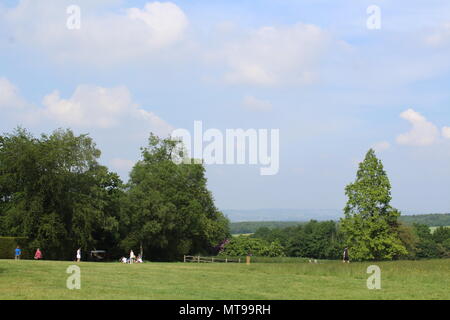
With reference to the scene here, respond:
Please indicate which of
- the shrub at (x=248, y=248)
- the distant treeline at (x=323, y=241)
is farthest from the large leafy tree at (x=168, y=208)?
the distant treeline at (x=323, y=241)

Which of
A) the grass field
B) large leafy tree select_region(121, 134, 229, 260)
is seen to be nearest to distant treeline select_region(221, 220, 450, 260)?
large leafy tree select_region(121, 134, 229, 260)

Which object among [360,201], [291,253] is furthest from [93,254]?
[291,253]

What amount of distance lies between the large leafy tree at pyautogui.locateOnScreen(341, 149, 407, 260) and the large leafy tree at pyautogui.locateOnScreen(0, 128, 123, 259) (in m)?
28.3

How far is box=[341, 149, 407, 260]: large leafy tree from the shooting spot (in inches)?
2502

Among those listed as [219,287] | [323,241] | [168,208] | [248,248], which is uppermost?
[168,208]

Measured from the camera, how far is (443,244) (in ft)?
444

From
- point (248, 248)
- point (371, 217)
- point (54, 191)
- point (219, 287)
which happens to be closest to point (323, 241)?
point (248, 248)

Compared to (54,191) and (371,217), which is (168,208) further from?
(371,217)

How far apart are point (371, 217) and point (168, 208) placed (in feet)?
82.5

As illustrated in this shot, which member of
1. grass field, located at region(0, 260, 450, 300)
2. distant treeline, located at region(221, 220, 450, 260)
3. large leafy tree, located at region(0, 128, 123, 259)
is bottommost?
distant treeline, located at region(221, 220, 450, 260)

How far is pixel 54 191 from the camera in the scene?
59688mm

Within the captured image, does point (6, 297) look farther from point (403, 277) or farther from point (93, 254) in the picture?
point (93, 254)

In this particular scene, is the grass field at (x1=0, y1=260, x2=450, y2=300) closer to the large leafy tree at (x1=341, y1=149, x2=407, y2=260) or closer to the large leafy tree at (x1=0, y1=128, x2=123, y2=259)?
the large leafy tree at (x1=0, y1=128, x2=123, y2=259)

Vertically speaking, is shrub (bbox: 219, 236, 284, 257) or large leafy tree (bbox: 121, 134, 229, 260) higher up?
large leafy tree (bbox: 121, 134, 229, 260)
